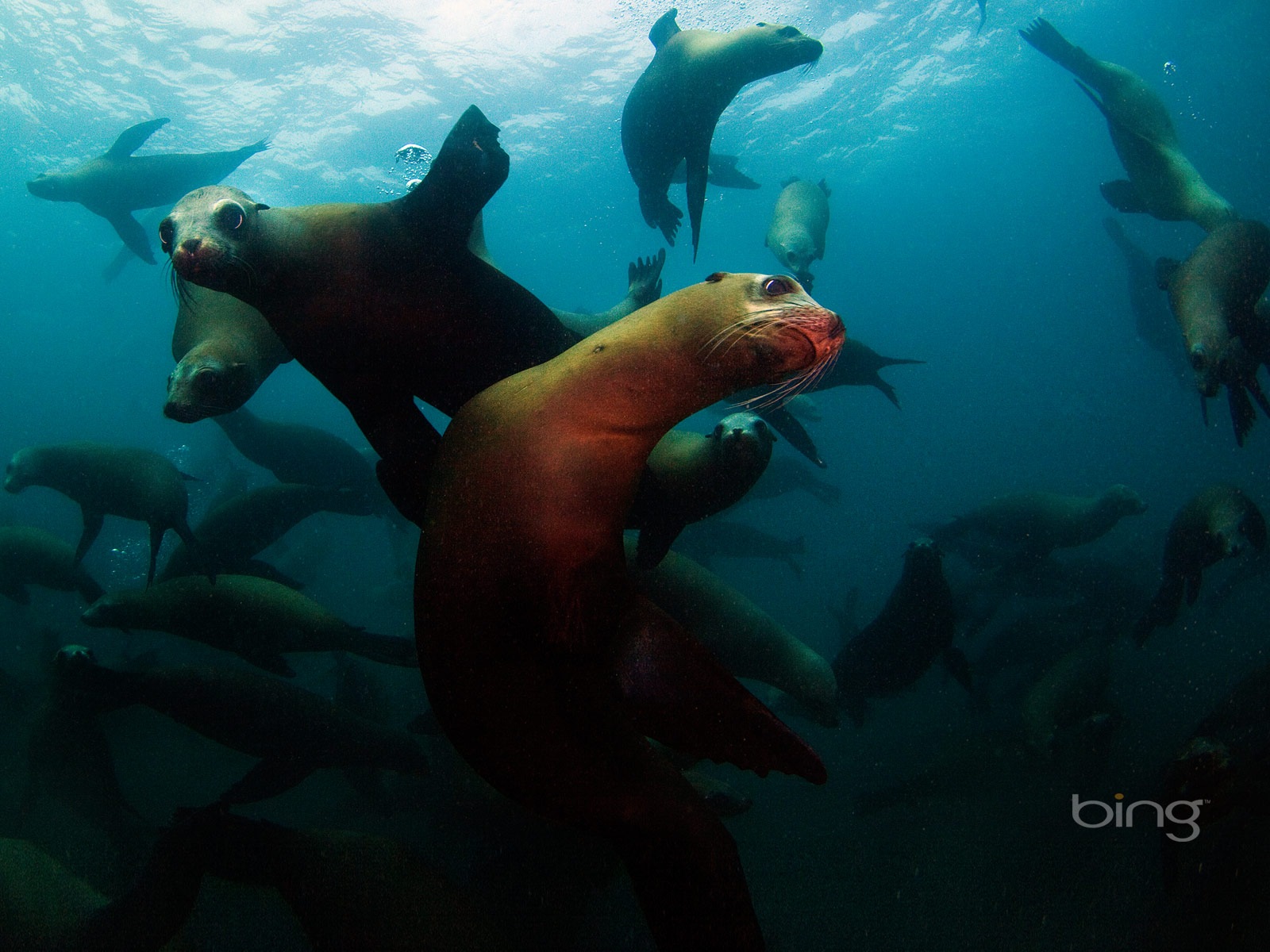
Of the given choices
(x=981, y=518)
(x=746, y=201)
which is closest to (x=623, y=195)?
(x=746, y=201)

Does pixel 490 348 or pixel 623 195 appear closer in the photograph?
pixel 490 348

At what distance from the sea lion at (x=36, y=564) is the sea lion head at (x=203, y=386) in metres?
6.74

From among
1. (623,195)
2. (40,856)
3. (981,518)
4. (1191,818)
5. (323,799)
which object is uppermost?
(623,195)

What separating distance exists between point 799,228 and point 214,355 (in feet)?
22.7

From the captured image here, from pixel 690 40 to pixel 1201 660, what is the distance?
1125 cm

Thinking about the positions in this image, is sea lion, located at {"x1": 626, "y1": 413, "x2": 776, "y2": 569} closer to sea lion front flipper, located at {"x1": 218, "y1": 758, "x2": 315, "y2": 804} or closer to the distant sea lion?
the distant sea lion

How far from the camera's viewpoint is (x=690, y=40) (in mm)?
5344

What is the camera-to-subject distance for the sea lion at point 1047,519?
8711mm

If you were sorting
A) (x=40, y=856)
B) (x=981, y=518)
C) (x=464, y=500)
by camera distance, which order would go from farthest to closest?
(x=981, y=518)
(x=40, y=856)
(x=464, y=500)

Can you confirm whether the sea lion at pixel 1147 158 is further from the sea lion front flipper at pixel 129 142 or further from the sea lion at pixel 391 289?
the sea lion front flipper at pixel 129 142

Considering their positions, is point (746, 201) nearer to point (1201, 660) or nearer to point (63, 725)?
point (1201, 660)

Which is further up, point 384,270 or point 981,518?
point 384,270

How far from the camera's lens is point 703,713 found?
162 centimetres

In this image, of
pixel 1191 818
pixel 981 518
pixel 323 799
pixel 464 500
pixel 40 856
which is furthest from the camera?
pixel 981 518
